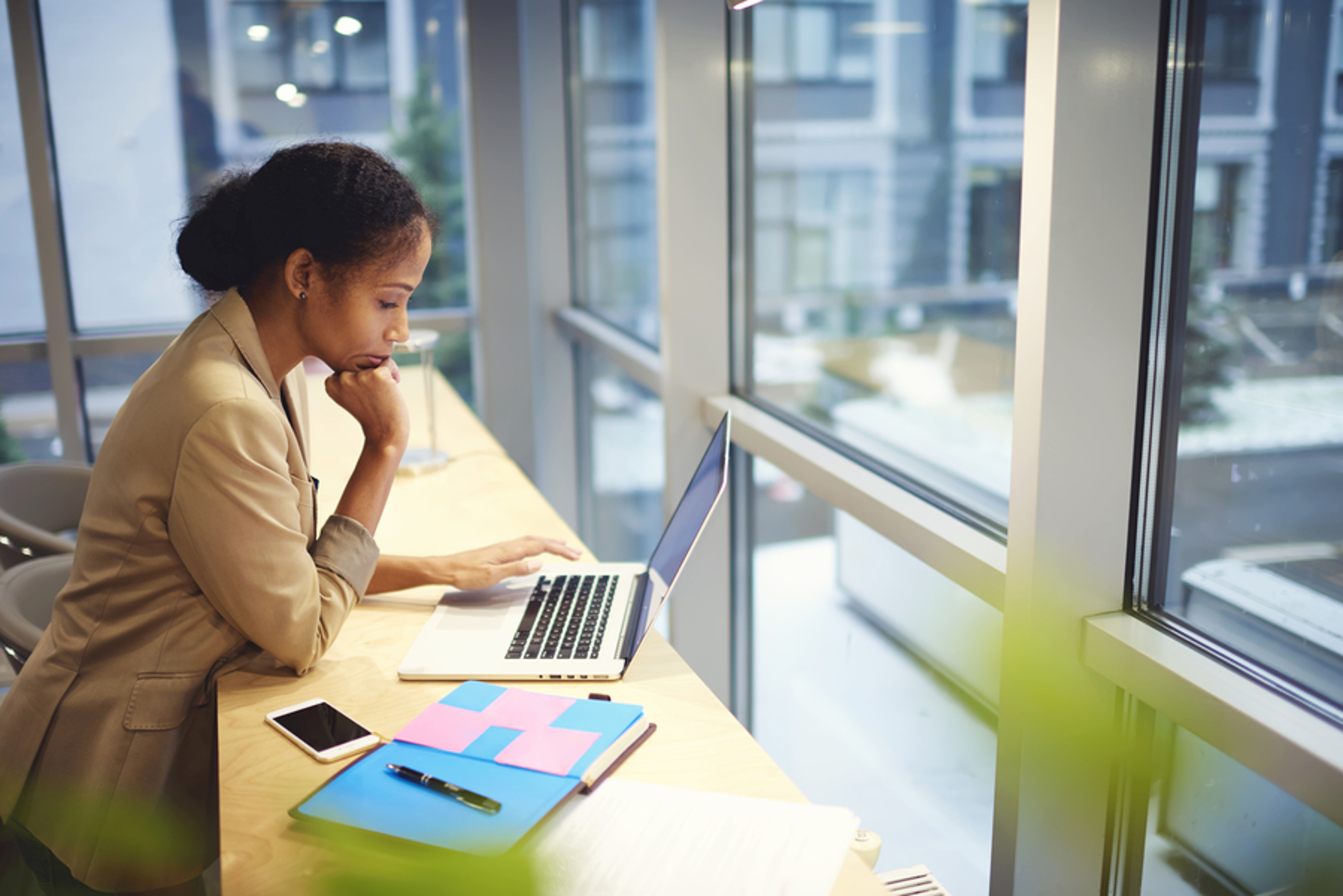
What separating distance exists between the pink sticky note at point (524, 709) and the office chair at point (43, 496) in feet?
4.19

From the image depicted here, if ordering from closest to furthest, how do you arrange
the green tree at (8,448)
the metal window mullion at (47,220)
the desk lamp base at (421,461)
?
the desk lamp base at (421,461), the metal window mullion at (47,220), the green tree at (8,448)

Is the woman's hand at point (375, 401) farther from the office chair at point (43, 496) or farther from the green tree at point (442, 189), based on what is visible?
the green tree at point (442, 189)

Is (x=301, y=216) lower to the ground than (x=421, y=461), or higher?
higher

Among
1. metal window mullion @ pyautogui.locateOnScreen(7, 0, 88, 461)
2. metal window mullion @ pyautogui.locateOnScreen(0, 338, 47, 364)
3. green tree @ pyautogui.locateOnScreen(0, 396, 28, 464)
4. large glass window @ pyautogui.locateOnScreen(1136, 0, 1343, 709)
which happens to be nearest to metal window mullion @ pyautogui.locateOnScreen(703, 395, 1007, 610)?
large glass window @ pyautogui.locateOnScreen(1136, 0, 1343, 709)

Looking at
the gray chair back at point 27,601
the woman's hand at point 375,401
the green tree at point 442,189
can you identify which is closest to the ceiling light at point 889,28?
the woman's hand at point 375,401

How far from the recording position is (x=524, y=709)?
117 centimetres

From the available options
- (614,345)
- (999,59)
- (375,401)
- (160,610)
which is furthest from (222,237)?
(614,345)

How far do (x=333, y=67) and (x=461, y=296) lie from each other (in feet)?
3.23

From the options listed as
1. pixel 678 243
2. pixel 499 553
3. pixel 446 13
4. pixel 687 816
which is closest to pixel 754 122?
pixel 678 243

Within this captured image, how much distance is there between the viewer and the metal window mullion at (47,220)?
3.28 metres

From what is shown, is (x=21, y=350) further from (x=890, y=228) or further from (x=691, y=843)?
(x=691, y=843)

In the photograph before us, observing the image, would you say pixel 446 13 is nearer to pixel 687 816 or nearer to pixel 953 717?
pixel 953 717

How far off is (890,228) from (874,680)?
0.93 metres

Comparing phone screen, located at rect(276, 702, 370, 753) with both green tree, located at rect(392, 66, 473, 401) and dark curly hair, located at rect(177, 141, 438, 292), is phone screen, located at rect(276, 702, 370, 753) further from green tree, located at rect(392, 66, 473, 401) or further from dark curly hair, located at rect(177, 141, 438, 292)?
green tree, located at rect(392, 66, 473, 401)
